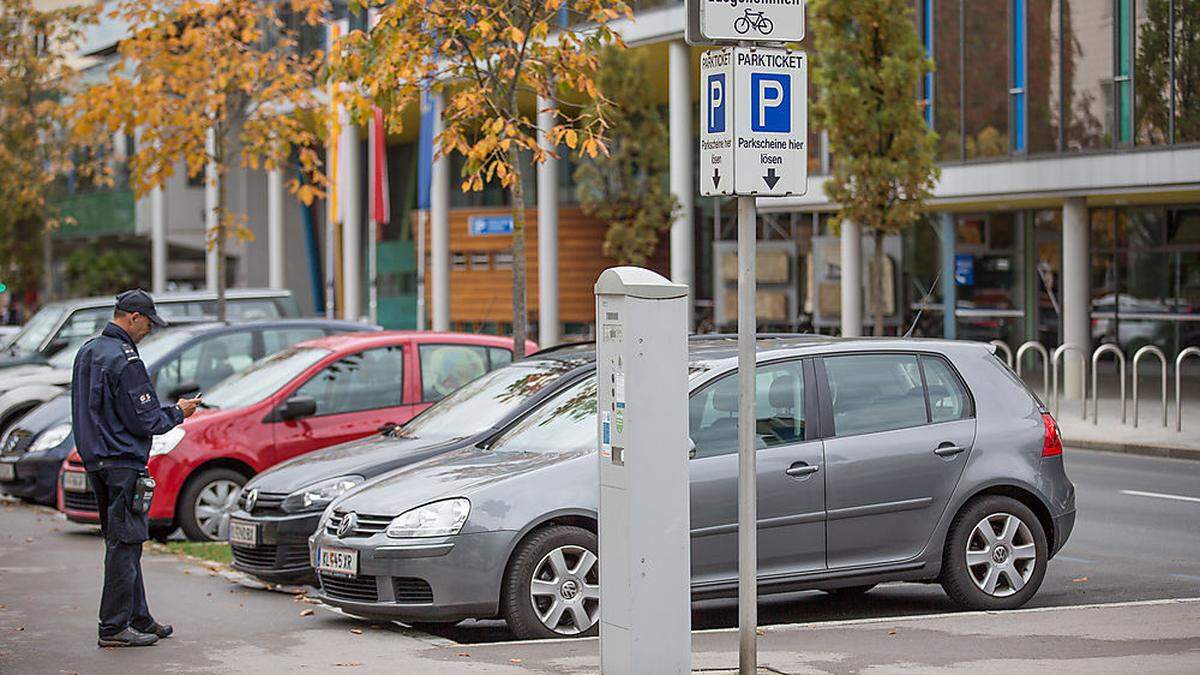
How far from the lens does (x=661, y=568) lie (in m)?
6.62

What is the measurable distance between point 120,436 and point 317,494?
2.06 m

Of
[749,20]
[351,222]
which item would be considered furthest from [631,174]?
[749,20]

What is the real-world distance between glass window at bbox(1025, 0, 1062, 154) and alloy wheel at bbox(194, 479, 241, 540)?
17.7 metres

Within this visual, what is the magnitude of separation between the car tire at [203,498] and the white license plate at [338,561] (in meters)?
4.25

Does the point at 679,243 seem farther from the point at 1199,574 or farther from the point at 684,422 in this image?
the point at 684,422

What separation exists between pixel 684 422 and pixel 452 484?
233 cm

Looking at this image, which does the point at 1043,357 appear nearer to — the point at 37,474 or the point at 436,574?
the point at 37,474

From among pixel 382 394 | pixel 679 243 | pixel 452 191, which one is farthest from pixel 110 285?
pixel 382 394

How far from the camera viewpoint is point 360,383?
524 inches

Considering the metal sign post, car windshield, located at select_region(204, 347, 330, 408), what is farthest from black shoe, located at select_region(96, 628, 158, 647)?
car windshield, located at select_region(204, 347, 330, 408)

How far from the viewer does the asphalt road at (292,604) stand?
8.23 meters

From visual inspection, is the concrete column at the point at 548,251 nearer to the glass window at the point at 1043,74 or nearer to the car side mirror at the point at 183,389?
the glass window at the point at 1043,74

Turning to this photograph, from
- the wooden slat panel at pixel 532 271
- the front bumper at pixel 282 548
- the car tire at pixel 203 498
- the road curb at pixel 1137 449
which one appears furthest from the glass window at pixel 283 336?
the wooden slat panel at pixel 532 271

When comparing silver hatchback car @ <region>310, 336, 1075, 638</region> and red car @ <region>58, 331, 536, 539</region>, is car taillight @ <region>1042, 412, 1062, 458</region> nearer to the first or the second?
silver hatchback car @ <region>310, 336, 1075, 638</region>
